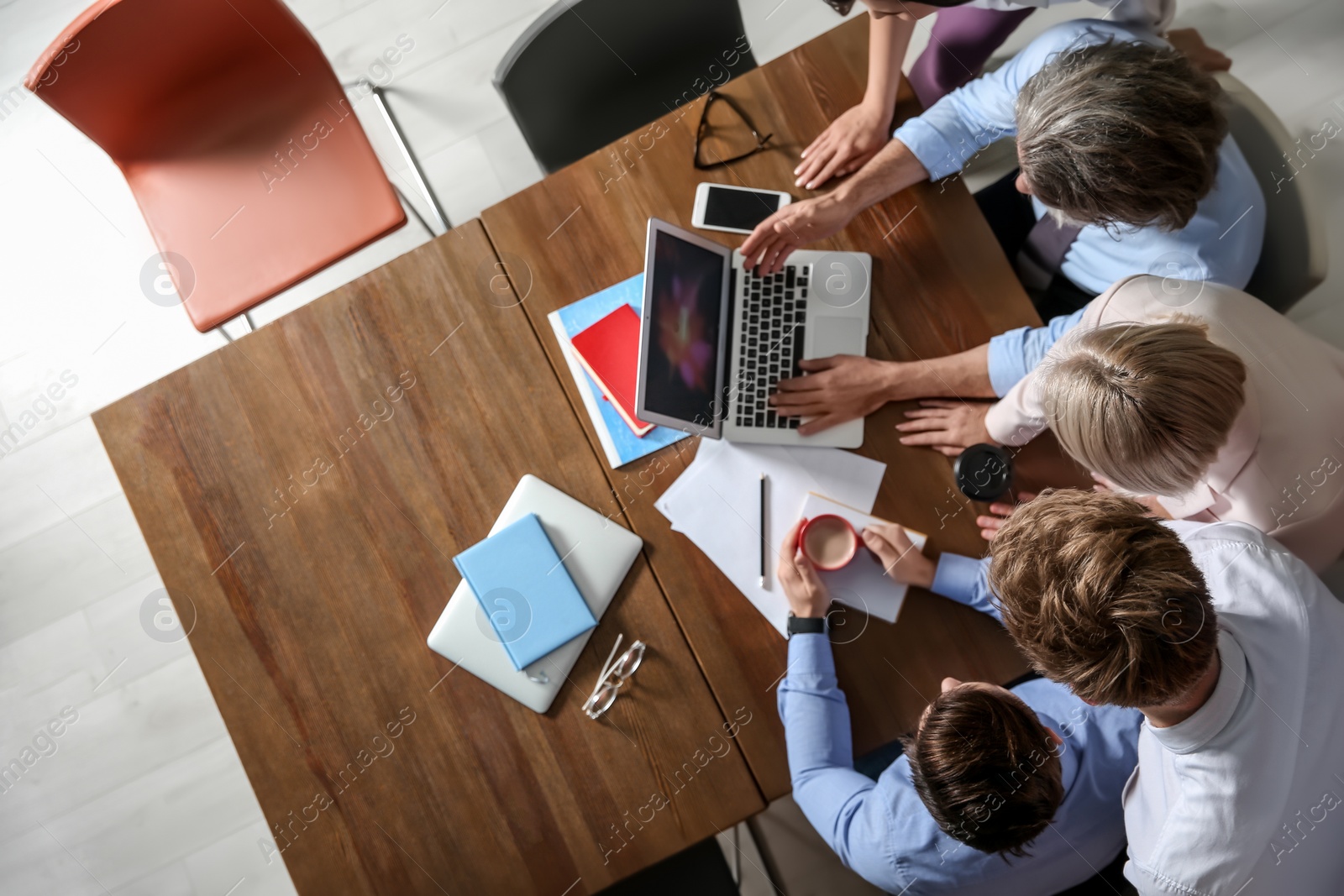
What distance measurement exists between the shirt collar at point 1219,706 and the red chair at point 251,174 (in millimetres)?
1807

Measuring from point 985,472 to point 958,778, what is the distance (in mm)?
518

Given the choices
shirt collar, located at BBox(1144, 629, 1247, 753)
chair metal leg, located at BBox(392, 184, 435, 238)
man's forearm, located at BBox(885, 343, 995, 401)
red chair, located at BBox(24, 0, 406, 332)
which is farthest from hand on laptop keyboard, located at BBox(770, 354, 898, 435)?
chair metal leg, located at BBox(392, 184, 435, 238)

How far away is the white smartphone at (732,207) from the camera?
4.63 ft

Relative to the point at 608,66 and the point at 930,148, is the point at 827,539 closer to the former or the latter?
the point at 930,148

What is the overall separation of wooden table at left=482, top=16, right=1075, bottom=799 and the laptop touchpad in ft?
0.12

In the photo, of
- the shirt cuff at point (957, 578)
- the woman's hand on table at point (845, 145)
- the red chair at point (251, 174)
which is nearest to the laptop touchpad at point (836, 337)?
the woman's hand on table at point (845, 145)

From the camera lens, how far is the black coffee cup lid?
1.29 meters

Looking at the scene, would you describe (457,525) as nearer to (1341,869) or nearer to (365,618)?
(365,618)

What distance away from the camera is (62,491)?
2.28 m

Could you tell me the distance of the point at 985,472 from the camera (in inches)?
51.1

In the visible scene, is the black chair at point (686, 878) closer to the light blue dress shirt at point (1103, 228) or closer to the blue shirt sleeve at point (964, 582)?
the blue shirt sleeve at point (964, 582)

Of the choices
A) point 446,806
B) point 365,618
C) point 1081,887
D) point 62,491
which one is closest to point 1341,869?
point 1081,887

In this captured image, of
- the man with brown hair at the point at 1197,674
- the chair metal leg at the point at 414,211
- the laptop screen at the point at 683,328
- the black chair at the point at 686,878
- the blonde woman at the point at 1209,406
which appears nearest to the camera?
the man with brown hair at the point at 1197,674

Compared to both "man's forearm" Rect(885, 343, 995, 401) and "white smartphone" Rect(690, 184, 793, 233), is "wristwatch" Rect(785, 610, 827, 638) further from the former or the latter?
"white smartphone" Rect(690, 184, 793, 233)
